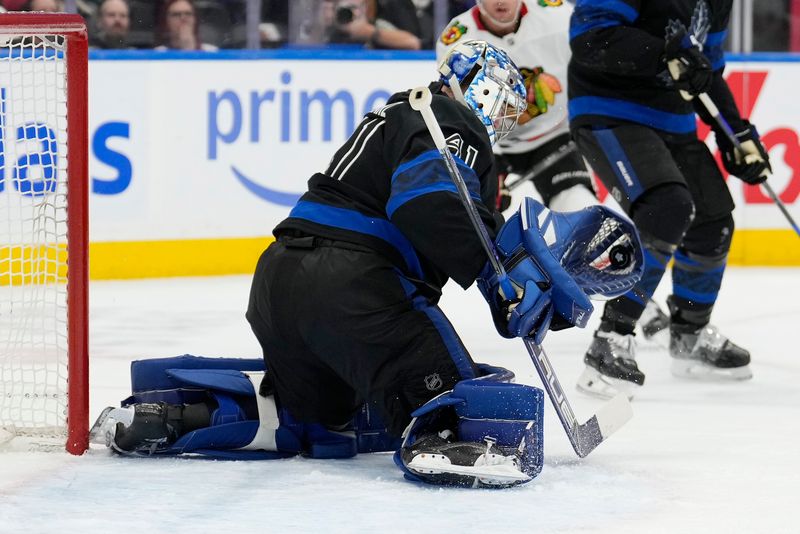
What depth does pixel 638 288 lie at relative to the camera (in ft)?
12.2

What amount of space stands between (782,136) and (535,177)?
1816 millimetres

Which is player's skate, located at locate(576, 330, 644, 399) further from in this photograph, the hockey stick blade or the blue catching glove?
the blue catching glove

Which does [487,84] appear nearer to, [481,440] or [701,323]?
[481,440]

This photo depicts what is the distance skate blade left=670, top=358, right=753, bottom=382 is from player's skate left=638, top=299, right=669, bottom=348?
0.51 metres

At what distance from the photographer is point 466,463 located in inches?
101

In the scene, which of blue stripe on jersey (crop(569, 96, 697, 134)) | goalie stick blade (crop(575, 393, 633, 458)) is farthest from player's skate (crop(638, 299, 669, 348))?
goalie stick blade (crop(575, 393, 633, 458))

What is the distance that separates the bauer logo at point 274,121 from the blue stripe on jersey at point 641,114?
2.18 metres

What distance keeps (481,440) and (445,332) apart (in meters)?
0.21

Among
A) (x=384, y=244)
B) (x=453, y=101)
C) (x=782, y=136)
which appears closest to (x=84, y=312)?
(x=384, y=244)

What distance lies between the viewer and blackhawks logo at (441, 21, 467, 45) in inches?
A: 183

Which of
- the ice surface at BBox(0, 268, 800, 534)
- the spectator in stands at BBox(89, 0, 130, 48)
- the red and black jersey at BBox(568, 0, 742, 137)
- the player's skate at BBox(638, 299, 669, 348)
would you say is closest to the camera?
the ice surface at BBox(0, 268, 800, 534)

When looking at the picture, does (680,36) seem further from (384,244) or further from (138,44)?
(138,44)

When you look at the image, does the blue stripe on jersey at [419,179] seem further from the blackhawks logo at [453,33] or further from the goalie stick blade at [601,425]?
the blackhawks logo at [453,33]

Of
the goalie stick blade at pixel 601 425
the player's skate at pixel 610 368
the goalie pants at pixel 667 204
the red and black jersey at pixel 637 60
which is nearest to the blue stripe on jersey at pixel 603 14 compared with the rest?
the red and black jersey at pixel 637 60
